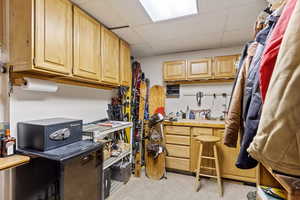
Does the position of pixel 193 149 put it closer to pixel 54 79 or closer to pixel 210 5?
pixel 210 5

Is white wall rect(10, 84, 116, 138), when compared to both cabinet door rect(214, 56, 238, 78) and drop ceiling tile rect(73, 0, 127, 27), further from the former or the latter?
cabinet door rect(214, 56, 238, 78)

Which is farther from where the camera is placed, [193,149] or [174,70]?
[174,70]

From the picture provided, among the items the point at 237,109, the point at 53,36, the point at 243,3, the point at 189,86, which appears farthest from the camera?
the point at 189,86

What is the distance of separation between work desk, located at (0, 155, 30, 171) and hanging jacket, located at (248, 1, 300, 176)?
5.01 feet

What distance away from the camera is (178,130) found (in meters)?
2.58

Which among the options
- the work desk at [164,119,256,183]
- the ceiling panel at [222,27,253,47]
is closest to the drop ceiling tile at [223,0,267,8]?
the ceiling panel at [222,27,253,47]

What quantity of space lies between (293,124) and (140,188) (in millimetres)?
2280

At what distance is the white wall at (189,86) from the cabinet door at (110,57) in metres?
1.20

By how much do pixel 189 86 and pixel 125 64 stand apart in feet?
4.72

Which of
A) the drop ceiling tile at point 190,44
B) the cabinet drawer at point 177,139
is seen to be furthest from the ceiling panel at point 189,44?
the cabinet drawer at point 177,139

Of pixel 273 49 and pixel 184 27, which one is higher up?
pixel 184 27

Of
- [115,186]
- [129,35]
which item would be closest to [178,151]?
[115,186]

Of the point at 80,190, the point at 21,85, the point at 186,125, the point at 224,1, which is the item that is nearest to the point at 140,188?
the point at 80,190

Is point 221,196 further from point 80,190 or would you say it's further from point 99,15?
point 99,15
